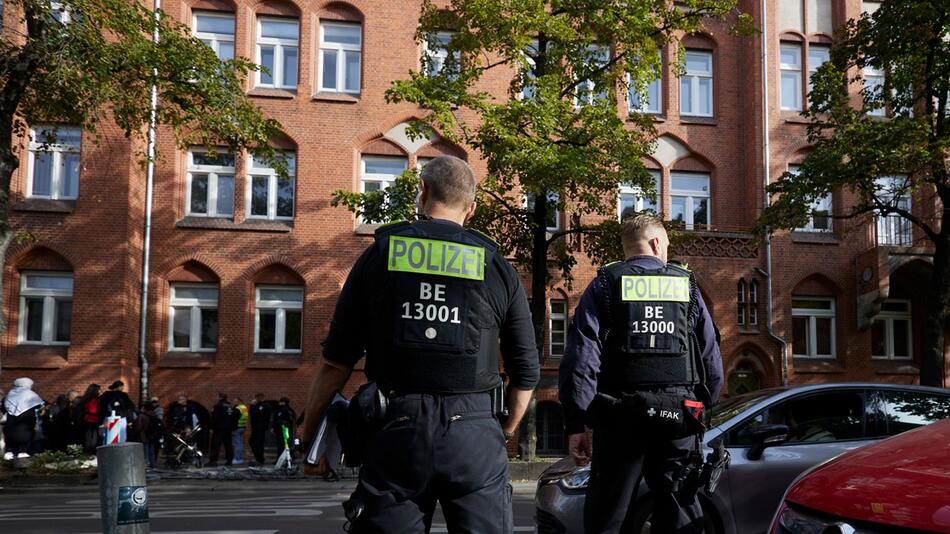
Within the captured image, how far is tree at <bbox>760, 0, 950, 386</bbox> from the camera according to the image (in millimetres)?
15703

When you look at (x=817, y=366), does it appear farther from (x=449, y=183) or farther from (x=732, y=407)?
(x=449, y=183)

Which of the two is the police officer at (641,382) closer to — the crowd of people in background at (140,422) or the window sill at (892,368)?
the crowd of people in background at (140,422)

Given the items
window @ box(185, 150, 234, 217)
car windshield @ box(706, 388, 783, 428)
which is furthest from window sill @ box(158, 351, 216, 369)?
car windshield @ box(706, 388, 783, 428)

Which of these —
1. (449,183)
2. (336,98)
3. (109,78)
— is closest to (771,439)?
(449,183)

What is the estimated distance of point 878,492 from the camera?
2574 millimetres

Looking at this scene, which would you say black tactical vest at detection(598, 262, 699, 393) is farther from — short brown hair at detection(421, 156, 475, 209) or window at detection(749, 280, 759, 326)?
window at detection(749, 280, 759, 326)

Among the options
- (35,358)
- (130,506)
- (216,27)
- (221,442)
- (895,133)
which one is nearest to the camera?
(130,506)

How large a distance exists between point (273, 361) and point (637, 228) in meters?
17.9

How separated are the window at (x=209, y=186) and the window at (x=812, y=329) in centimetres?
1606

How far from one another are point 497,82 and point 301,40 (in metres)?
5.43

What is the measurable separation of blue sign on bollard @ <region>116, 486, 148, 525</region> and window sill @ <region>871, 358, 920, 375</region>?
75.9ft

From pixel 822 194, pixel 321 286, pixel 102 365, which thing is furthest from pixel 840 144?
pixel 102 365

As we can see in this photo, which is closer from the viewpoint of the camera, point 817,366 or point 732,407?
point 732,407

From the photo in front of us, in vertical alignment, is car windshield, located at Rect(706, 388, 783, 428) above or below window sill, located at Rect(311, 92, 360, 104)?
below
